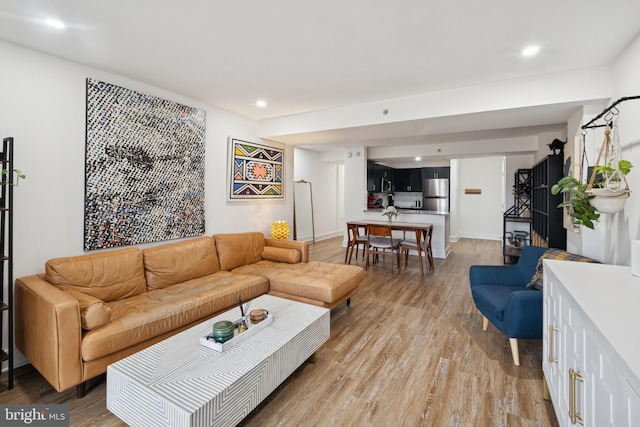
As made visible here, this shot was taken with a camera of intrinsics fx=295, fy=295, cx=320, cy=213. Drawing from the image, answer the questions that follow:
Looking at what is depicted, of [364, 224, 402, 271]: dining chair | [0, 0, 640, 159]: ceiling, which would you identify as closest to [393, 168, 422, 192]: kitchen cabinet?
[364, 224, 402, 271]: dining chair

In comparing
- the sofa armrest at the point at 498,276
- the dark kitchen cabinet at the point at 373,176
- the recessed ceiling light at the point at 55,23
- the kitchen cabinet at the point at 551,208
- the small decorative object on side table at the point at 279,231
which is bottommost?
the sofa armrest at the point at 498,276

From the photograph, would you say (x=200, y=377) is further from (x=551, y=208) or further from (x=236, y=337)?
(x=551, y=208)

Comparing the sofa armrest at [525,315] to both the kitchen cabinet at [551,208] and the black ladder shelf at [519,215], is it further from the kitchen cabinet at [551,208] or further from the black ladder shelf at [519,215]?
the black ladder shelf at [519,215]

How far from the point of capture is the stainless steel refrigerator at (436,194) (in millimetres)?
8203

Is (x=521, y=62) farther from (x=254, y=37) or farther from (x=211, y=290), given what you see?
(x=211, y=290)

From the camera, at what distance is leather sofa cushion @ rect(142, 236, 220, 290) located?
9.20 ft

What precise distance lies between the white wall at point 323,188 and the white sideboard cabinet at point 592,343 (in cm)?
612

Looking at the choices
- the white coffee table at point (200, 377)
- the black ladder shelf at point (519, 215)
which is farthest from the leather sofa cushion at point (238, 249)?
the black ladder shelf at point (519, 215)

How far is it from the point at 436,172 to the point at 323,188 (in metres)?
3.19

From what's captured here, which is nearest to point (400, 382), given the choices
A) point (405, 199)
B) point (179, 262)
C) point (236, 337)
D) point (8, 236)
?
point (236, 337)

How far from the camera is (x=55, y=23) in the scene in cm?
196

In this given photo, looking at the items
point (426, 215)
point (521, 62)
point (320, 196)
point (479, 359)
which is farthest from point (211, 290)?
point (320, 196)

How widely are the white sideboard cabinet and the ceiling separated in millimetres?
1596

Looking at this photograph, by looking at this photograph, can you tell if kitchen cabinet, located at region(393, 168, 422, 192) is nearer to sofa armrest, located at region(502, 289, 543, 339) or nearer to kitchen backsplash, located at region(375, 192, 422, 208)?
kitchen backsplash, located at region(375, 192, 422, 208)
